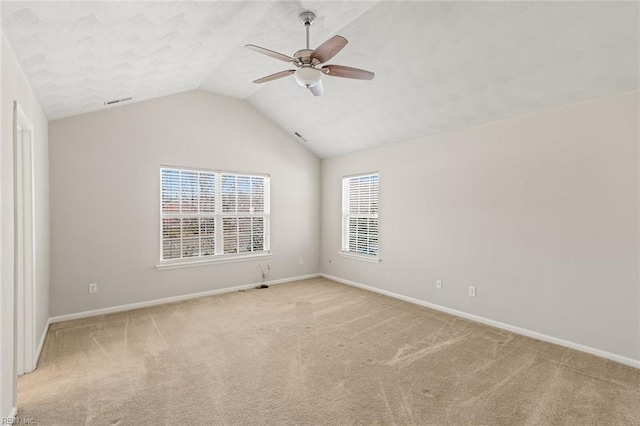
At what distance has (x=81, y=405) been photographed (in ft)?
7.23

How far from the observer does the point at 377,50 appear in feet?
10.7

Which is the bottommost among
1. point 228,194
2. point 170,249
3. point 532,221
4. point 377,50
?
point 170,249

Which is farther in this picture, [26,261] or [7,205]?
[26,261]

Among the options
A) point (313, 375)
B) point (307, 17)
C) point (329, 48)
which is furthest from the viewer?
point (307, 17)

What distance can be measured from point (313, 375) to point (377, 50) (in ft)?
10.4

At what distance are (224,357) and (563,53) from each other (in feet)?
13.2

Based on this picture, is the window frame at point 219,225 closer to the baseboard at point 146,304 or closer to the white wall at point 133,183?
the white wall at point 133,183

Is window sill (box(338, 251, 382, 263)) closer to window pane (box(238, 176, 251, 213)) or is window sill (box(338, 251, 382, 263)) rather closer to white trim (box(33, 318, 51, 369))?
window pane (box(238, 176, 251, 213))

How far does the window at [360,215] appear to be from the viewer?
17.7 feet

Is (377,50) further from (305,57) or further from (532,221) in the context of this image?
(532,221)

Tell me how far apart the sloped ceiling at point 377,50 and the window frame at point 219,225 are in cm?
145

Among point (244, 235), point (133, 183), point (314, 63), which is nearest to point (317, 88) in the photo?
point (314, 63)

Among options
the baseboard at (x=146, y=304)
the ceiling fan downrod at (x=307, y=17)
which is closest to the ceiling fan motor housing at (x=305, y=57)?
the ceiling fan downrod at (x=307, y=17)

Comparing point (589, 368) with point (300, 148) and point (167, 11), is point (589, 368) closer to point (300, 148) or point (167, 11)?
point (167, 11)
